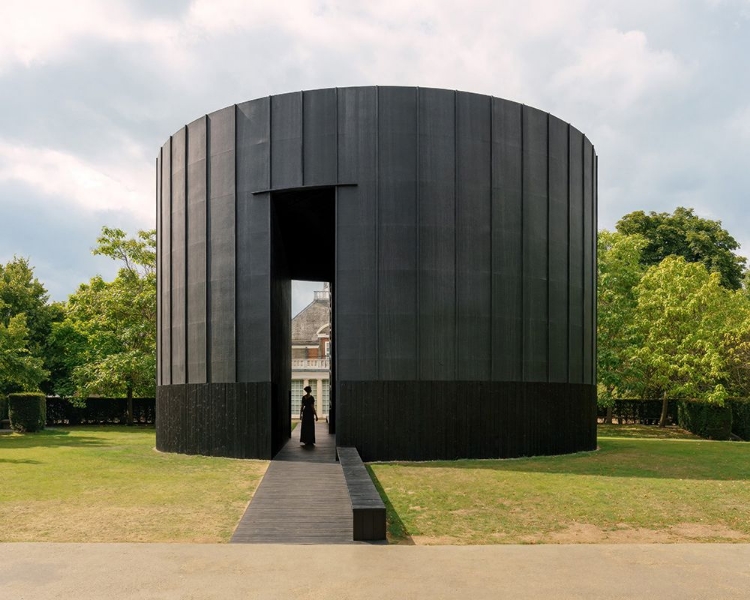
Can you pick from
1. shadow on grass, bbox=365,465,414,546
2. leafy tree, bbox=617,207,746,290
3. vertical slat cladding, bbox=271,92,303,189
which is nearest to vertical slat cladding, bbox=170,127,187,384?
vertical slat cladding, bbox=271,92,303,189

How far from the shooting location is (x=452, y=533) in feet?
30.1

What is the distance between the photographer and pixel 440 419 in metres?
16.8

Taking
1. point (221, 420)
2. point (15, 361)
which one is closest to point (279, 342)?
point (221, 420)

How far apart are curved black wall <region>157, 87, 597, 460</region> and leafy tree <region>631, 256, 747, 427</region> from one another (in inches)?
512

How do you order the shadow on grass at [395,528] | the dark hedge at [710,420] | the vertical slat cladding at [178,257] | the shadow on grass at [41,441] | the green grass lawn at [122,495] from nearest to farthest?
the shadow on grass at [395,528] < the green grass lawn at [122,495] < the vertical slat cladding at [178,257] < the shadow on grass at [41,441] < the dark hedge at [710,420]

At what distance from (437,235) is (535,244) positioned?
2.94 meters

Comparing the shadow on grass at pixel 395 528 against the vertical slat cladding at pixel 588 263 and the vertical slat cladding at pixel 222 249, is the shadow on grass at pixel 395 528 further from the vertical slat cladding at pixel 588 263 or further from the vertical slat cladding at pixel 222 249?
the vertical slat cladding at pixel 588 263

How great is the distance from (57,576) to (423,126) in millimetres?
13327

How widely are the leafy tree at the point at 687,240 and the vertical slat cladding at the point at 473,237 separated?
101 ft

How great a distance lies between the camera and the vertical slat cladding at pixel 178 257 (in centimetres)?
1923

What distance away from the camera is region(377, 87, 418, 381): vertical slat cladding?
16.7 metres

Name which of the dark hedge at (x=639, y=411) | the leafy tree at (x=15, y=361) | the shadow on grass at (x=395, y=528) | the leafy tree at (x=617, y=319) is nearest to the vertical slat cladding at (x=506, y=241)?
the shadow on grass at (x=395, y=528)

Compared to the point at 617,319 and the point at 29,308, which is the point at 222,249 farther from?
the point at 29,308

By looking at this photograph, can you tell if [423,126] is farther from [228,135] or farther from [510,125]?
[228,135]
